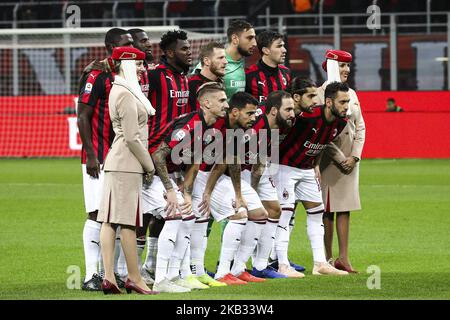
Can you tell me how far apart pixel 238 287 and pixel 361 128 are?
106 inches

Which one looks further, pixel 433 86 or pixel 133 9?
pixel 133 9

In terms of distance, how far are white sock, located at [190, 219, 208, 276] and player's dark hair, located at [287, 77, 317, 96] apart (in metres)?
1.65

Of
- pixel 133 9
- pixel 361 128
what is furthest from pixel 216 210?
pixel 133 9

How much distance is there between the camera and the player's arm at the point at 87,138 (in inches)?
359

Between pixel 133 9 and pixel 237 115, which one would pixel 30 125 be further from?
pixel 237 115

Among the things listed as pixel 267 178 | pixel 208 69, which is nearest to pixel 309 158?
pixel 267 178

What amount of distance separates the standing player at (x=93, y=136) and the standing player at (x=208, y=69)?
0.98 m

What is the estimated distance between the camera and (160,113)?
31.9 feet

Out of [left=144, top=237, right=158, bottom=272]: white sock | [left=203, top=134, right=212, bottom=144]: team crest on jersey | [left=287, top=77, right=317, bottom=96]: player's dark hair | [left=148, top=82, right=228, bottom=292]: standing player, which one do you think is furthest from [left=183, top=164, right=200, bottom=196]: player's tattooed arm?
[left=287, top=77, right=317, bottom=96]: player's dark hair

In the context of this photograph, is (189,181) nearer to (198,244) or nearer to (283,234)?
(198,244)

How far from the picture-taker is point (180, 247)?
8.91 meters

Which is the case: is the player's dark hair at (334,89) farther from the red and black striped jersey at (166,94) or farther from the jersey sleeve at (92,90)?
the jersey sleeve at (92,90)

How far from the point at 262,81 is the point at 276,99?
0.90 meters

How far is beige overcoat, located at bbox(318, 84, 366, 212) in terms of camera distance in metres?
10.6
